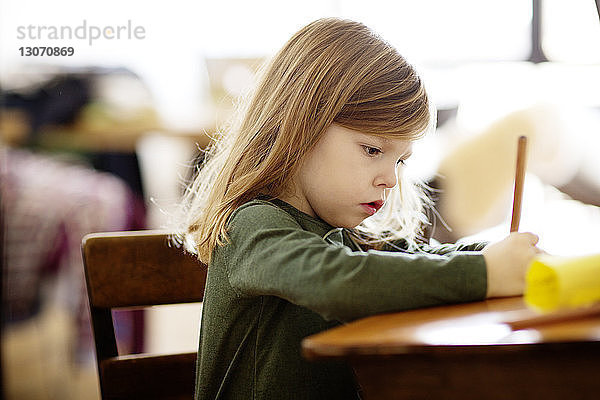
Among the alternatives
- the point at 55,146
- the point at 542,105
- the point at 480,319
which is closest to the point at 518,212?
the point at 480,319

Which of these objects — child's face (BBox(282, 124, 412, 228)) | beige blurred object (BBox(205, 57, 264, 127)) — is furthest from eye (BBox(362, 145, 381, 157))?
beige blurred object (BBox(205, 57, 264, 127))

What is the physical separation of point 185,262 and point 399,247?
34 centimetres

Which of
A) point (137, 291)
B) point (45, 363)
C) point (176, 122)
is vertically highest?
point (176, 122)

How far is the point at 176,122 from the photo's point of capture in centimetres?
204

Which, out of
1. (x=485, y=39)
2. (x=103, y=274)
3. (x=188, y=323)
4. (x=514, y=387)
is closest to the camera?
(x=514, y=387)

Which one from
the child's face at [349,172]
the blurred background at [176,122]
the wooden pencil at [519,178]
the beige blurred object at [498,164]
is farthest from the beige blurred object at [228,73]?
the wooden pencil at [519,178]

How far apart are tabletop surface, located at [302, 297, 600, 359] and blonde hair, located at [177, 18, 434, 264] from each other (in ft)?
1.13

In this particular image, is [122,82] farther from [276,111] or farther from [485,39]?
[276,111]

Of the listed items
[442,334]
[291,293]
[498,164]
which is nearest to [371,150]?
[291,293]

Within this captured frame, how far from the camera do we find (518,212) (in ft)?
2.56

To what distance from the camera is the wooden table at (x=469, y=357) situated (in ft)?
1.59

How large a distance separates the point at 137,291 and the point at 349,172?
16.0 inches

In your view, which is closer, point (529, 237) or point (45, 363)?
point (529, 237)

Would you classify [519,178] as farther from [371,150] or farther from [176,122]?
[176,122]
